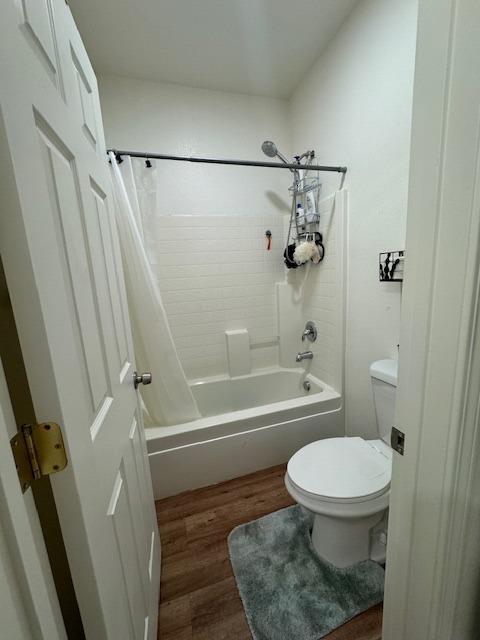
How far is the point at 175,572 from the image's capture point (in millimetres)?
1170

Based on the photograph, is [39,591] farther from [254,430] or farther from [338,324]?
[338,324]

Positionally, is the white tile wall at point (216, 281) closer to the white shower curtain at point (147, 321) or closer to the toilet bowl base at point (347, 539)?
the white shower curtain at point (147, 321)

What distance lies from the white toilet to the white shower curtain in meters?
0.82

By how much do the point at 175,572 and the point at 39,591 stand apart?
3.69 feet

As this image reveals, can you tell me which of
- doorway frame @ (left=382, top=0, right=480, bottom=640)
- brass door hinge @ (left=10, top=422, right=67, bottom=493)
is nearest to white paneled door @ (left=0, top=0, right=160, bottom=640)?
brass door hinge @ (left=10, top=422, right=67, bottom=493)

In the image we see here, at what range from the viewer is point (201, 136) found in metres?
2.01

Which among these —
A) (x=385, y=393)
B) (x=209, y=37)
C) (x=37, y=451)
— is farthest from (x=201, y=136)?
(x=37, y=451)

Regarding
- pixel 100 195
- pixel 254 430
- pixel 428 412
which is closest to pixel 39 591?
pixel 428 412

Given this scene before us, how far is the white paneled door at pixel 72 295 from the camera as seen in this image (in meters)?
0.35

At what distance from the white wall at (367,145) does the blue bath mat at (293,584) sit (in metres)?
0.76

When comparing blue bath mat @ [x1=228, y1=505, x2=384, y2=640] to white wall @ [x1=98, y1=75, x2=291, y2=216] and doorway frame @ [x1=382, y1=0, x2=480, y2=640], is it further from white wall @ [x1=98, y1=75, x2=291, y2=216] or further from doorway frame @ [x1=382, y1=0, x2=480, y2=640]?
white wall @ [x1=98, y1=75, x2=291, y2=216]

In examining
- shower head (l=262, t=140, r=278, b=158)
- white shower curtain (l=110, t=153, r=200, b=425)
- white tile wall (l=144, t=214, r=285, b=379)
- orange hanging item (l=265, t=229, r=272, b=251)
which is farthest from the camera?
orange hanging item (l=265, t=229, r=272, b=251)

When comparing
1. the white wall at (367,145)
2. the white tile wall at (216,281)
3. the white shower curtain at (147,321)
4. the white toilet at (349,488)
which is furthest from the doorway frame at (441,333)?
the white tile wall at (216,281)

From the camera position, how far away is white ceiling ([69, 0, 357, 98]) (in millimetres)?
1361
